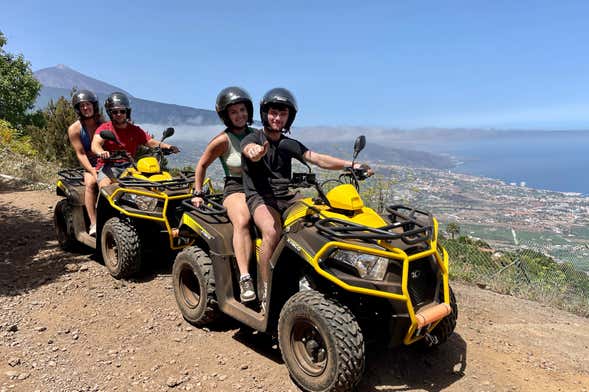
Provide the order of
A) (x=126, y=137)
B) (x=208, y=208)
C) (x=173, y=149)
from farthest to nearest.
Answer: (x=126, y=137)
(x=173, y=149)
(x=208, y=208)

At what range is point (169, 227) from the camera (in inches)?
224

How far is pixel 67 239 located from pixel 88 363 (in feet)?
12.2

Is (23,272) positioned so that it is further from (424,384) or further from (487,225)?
(487,225)

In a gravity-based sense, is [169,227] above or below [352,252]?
below

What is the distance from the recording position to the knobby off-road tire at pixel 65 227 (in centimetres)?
706

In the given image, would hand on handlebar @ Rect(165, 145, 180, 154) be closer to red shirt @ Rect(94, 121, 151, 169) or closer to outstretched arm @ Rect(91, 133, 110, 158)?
red shirt @ Rect(94, 121, 151, 169)

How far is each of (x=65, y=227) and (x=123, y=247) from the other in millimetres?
2123

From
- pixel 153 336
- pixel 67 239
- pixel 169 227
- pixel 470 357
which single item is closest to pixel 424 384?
pixel 470 357

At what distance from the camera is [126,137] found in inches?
274

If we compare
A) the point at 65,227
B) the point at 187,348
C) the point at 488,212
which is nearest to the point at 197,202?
the point at 187,348

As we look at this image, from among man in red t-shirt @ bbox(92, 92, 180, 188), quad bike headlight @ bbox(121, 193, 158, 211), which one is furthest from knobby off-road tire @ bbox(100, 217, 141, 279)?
man in red t-shirt @ bbox(92, 92, 180, 188)

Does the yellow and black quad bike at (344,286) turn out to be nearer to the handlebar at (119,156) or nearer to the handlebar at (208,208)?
the handlebar at (208,208)

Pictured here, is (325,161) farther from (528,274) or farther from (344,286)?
(528,274)

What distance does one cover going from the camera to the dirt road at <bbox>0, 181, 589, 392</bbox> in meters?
3.76
